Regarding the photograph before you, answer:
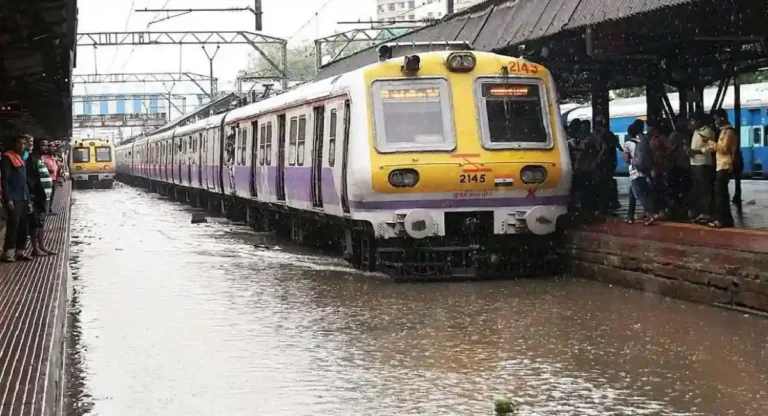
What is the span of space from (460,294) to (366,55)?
42.5 ft

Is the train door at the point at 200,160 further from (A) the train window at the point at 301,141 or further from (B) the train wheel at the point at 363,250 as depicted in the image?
(B) the train wheel at the point at 363,250

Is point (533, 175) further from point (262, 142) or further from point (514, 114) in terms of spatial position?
point (262, 142)

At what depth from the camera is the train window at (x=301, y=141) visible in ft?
56.1

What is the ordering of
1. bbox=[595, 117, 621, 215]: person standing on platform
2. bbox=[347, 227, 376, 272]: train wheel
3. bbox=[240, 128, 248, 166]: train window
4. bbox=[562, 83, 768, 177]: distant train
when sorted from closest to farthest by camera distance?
bbox=[347, 227, 376, 272]: train wheel
bbox=[595, 117, 621, 215]: person standing on platform
bbox=[240, 128, 248, 166]: train window
bbox=[562, 83, 768, 177]: distant train

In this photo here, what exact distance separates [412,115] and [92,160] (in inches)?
1751

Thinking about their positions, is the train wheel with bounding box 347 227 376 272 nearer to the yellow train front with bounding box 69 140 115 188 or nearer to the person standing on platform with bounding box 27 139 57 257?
the person standing on platform with bounding box 27 139 57 257

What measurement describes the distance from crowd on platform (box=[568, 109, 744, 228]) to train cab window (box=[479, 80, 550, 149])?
136 centimetres

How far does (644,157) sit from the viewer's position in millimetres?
14367

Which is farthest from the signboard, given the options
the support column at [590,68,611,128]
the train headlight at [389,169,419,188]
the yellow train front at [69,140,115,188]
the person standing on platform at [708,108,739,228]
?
the person standing on platform at [708,108,739,228]

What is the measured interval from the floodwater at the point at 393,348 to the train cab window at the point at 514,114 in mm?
1725

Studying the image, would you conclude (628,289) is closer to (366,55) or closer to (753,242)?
(753,242)

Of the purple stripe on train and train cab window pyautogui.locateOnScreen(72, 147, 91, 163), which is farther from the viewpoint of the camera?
train cab window pyautogui.locateOnScreen(72, 147, 91, 163)

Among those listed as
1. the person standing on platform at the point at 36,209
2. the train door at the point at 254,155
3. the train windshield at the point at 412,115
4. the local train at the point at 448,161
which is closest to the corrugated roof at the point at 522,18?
the local train at the point at 448,161

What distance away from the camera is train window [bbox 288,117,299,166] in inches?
699
